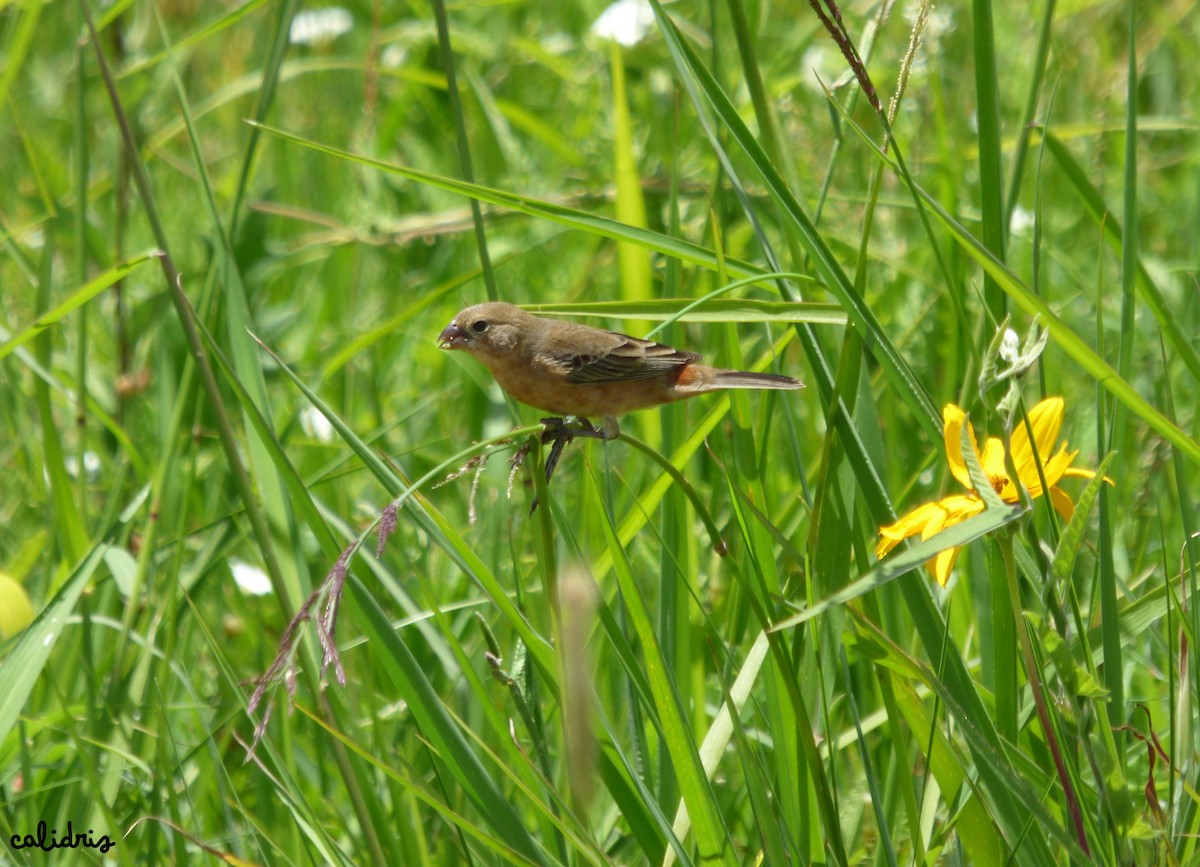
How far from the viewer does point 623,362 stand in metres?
2.46

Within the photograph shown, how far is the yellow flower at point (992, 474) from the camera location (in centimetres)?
159

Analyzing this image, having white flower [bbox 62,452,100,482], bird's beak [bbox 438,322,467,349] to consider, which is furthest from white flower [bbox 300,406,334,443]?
bird's beak [bbox 438,322,467,349]

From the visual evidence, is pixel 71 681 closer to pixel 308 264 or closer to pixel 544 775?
pixel 544 775

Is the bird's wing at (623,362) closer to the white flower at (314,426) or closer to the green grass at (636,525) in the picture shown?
the green grass at (636,525)

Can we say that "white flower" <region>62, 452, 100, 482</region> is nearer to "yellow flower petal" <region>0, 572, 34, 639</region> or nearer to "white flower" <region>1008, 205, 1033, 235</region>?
"yellow flower petal" <region>0, 572, 34, 639</region>

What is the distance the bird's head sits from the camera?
2.47 metres

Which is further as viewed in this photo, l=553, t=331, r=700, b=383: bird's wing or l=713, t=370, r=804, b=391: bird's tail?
l=553, t=331, r=700, b=383: bird's wing

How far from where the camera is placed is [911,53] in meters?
1.45

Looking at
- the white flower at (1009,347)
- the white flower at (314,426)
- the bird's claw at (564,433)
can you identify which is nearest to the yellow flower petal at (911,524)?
the white flower at (1009,347)

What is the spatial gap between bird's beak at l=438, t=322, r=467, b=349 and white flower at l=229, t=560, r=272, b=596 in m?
0.80

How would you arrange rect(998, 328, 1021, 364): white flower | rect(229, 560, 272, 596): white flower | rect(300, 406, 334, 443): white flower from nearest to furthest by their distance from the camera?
1. rect(998, 328, 1021, 364): white flower
2. rect(229, 560, 272, 596): white flower
3. rect(300, 406, 334, 443): white flower

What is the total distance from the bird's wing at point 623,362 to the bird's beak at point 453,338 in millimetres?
187

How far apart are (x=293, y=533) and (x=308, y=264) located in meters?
3.32

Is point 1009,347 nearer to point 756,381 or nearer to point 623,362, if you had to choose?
point 756,381
